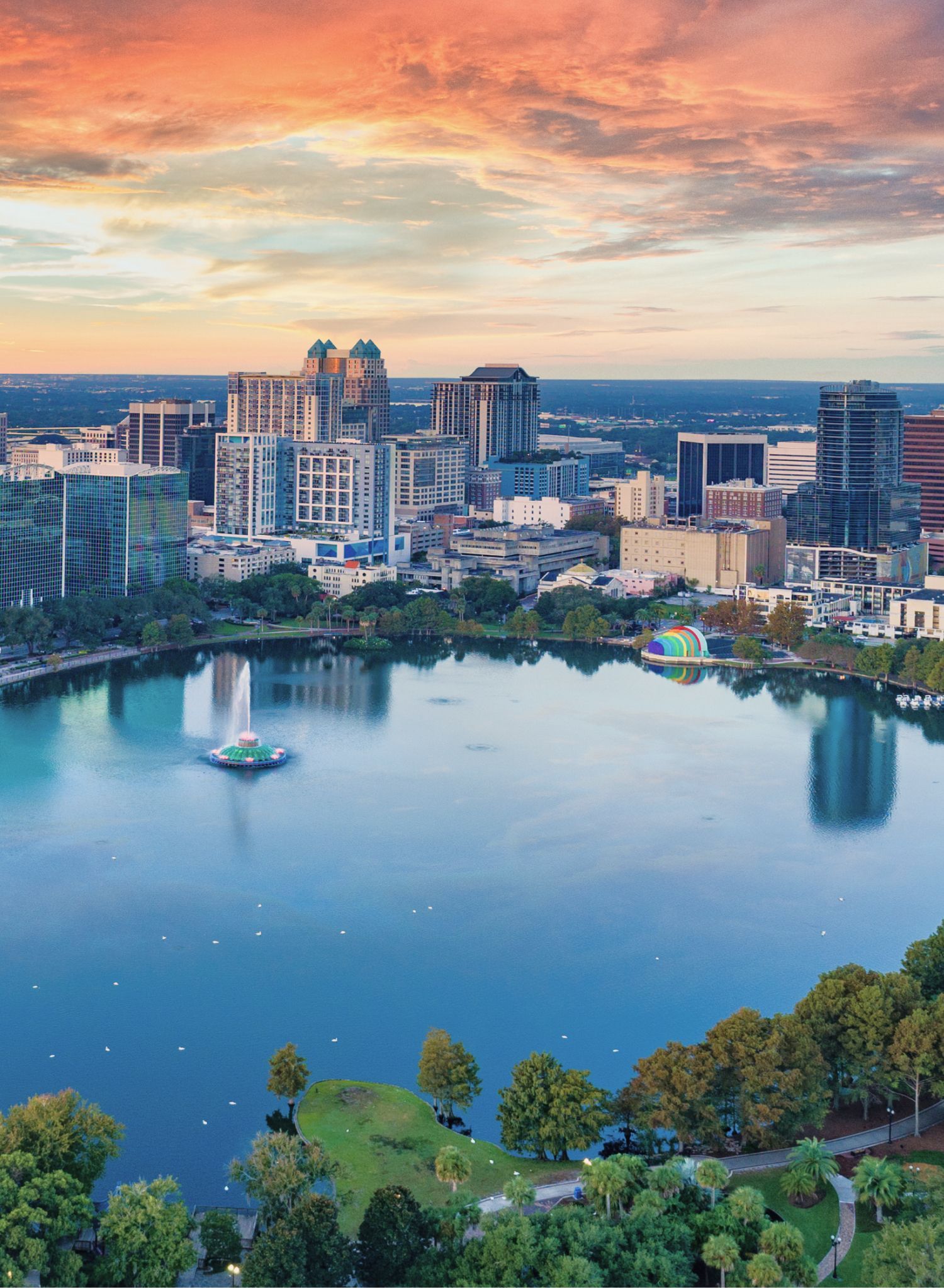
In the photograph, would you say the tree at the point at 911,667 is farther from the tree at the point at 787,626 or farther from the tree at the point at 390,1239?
the tree at the point at 390,1239

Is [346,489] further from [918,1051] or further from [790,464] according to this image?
[918,1051]

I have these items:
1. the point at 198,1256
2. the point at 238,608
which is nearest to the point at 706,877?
the point at 198,1256

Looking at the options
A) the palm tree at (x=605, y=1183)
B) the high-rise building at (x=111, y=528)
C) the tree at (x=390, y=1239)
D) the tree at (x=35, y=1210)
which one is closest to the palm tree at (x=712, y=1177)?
the palm tree at (x=605, y=1183)

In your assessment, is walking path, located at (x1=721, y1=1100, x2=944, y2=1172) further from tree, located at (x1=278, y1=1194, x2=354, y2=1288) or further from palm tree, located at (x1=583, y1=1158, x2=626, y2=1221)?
tree, located at (x1=278, y1=1194, x2=354, y2=1288)

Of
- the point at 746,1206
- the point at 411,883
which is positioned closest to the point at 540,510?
the point at 411,883

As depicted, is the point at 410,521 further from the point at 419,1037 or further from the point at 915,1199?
the point at 915,1199
